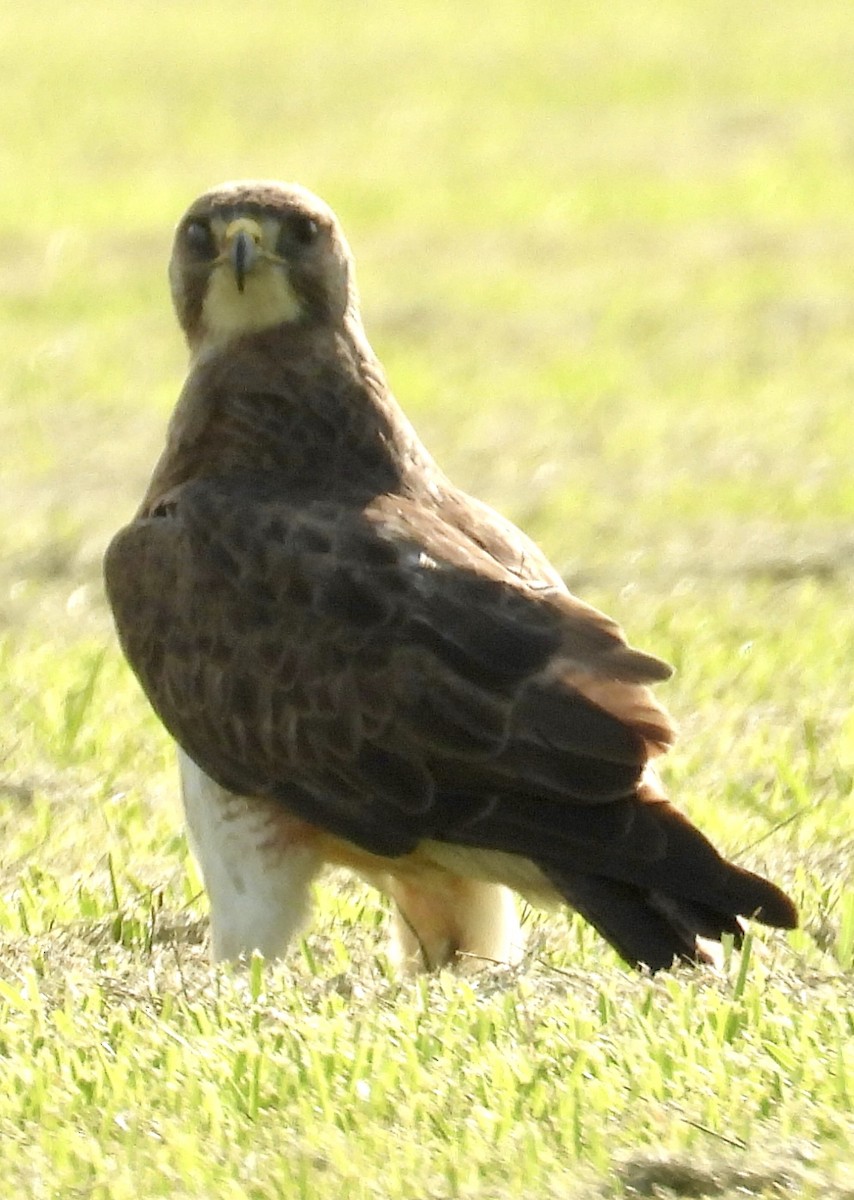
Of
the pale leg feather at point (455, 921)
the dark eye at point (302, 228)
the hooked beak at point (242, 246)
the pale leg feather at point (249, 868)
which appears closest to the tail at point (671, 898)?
the pale leg feather at point (455, 921)

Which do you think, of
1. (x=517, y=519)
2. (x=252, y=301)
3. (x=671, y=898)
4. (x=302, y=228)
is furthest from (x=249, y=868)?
(x=517, y=519)

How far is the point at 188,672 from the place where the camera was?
5.51 metres

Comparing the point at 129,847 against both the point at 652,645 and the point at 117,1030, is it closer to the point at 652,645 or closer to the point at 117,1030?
the point at 117,1030

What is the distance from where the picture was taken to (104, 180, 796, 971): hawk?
500cm

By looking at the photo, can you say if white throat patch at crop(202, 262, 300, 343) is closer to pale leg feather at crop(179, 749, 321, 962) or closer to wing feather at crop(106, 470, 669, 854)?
wing feather at crop(106, 470, 669, 854)

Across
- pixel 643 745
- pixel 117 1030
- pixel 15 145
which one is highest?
pixel 643 745

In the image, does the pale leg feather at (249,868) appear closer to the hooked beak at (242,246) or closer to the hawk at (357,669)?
the hawk at (357,669)

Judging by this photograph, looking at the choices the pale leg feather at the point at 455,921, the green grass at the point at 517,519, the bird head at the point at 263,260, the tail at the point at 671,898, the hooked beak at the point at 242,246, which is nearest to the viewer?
the green grass at the point at 517,519

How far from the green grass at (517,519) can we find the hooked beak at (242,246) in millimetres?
1296

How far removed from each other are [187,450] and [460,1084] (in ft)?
6.52

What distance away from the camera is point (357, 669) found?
5273mm

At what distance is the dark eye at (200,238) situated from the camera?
237 inches

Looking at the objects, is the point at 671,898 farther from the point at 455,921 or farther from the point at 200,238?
the point at 200,238

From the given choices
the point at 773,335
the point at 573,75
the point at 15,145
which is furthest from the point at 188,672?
the point at 573,75
